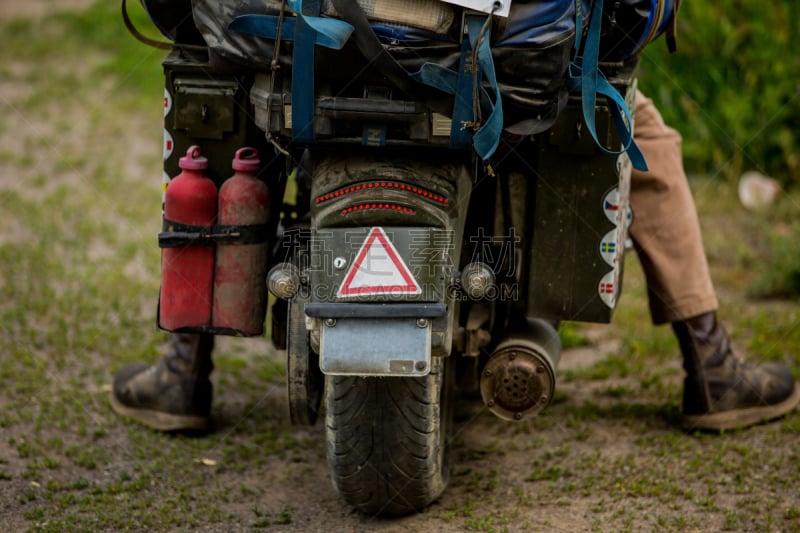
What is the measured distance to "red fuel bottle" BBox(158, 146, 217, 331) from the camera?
120 inches

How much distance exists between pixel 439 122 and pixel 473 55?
205 millimetres

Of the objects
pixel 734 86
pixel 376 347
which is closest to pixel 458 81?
pixel 376 347

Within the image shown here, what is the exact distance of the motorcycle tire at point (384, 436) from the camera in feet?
9.29

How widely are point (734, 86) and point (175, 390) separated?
3983 mm

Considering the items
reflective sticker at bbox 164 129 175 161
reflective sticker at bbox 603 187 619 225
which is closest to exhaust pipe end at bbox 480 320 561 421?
reflective sticker at bbox 603 187 619 225

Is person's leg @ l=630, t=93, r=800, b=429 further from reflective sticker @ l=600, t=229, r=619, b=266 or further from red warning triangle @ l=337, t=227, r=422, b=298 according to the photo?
red warning triangle @ l=337, t=227, r=422, b=298

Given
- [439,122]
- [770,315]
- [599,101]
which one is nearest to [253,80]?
[439,122]

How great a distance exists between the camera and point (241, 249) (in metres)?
3.04

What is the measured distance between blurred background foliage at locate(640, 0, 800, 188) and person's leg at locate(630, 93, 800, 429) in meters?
2.46

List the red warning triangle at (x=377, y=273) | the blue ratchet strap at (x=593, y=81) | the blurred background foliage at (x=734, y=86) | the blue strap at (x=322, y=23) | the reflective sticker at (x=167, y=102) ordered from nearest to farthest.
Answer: the blue strap at (x=322, y=23) → the red warning triangle at (x=377, y=273) → the blue ratchet strap at (x=593, y=81) → the reflective sticker at (x=167, y=102) → the blurred background foliage at (x=734, y=86)

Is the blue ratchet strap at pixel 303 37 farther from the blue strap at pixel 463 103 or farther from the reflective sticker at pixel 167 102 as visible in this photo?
the reflective sticker at pixel 167 102

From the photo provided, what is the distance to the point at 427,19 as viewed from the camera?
8.43 ft

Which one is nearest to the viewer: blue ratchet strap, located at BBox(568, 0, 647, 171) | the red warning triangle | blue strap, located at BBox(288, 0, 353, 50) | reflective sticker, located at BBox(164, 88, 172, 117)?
blue strap, located at BBox(288, 0, 353, 50)

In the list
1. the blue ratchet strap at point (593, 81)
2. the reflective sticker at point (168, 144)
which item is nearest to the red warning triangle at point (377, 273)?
the blue ratchet strap at point (593, 81)
